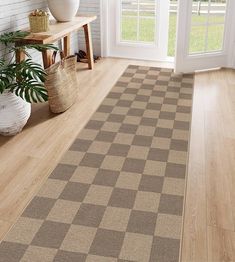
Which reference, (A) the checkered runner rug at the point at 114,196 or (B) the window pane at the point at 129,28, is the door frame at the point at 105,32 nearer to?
(B) the window pane at the point at 129,28

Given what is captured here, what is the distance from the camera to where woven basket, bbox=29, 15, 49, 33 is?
311 centimetres

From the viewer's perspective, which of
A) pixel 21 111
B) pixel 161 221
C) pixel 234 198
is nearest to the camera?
pixel 161 221

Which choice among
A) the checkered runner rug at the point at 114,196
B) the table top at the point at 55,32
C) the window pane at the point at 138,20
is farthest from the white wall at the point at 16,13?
the window pane at the point at 138,20

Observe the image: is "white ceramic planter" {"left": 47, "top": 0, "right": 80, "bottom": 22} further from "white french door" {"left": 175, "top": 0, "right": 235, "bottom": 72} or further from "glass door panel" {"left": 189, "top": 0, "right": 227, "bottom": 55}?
"glass door panel" {"left": 189, "top": 0, "right": 227, "bottom": 55}

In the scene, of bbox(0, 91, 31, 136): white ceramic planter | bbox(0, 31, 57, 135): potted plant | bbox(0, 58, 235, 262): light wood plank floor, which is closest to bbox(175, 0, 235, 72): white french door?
bbox(0, 58, 235, 262): light wood plank floor

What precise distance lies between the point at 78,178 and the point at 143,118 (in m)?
1.04

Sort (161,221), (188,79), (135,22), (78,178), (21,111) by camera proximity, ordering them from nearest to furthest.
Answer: (161,221) < (78,178) < (21,111) < (188,79) < (135,22)

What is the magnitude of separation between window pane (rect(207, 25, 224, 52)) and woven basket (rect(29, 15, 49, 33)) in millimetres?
1959

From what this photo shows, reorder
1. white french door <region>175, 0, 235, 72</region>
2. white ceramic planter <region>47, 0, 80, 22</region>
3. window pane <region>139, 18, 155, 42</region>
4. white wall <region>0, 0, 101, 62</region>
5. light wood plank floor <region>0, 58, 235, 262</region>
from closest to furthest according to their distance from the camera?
light wood plank floor <region>0, 58, 235, 262</region>
white wall <region>0, 0, 101, 62</region>
white ceramic planter <region>47, 0, 80, 22</region>
white french door <region>175, 0, 235, 72</region>
window pane <region>139, 18, 155, 42</region>

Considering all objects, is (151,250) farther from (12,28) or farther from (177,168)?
(12,28)

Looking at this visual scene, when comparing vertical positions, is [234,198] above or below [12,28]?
below

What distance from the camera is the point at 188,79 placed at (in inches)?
158

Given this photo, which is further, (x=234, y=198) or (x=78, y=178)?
(x=78, y=178)

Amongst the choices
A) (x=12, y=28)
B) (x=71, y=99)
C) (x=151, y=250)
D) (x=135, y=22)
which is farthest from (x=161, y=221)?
(x=135, y=22)
